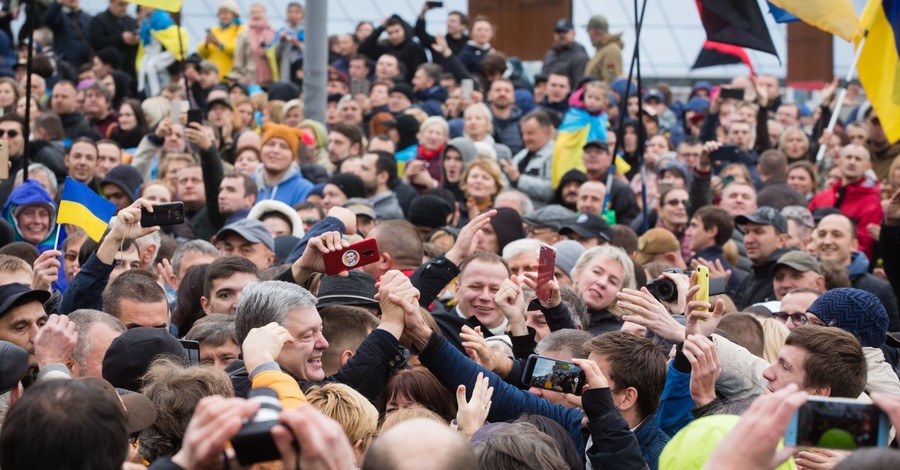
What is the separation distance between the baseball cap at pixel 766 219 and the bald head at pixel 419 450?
6.50 metres

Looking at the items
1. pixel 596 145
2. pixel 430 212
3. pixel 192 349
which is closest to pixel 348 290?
pixel 192 349

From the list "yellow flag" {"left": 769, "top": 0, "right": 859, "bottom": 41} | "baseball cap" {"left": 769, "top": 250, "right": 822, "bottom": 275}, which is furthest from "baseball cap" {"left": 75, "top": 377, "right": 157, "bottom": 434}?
"yellow flag" {"left": 769, "top": 0, "right": 859, "bottom": 41}

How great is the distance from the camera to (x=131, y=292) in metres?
5.96

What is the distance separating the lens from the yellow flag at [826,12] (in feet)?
26.1

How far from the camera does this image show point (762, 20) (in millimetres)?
8695

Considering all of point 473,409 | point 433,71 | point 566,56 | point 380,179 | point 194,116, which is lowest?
point 473,409

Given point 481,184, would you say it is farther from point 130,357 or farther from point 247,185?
point 130,357

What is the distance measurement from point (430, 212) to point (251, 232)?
6.01ft

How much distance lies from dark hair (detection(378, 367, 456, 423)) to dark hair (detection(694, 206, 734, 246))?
4.50m

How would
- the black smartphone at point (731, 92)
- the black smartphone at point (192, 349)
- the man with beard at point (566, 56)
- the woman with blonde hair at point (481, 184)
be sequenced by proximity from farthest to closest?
1. the man with beard at point (566, 56)
2. the black smartphone at point (731, 92)
3. the woman with blonde hair at point (481, 184)
4. the black smartphone at point (192, 349)

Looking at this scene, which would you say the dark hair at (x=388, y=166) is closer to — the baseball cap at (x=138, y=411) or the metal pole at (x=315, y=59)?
the metal pole at (x=315, y=59)

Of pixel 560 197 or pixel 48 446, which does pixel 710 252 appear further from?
pixel 48 446

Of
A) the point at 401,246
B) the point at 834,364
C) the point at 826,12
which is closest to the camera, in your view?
the point at 834,364

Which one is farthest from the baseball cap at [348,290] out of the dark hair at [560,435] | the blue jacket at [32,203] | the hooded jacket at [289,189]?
the hooded jacket at [289,189]
